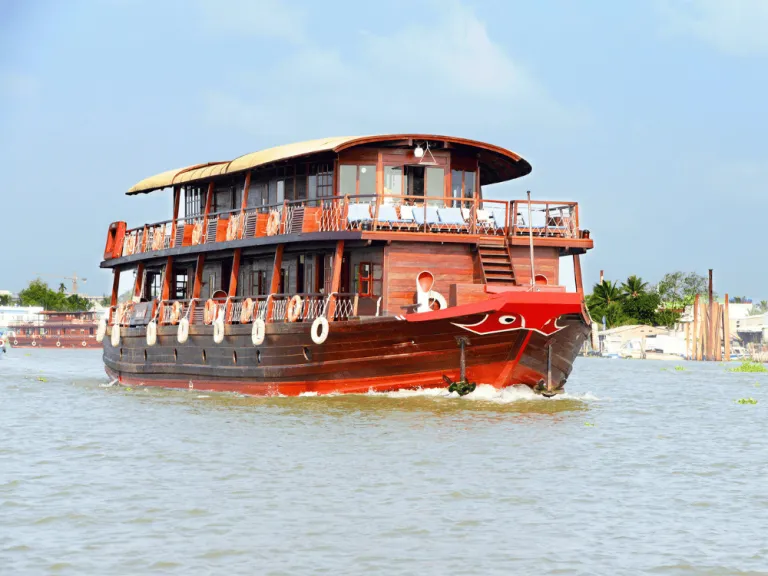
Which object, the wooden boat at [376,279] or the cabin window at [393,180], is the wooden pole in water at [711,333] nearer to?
the wooden boat at [376,279]

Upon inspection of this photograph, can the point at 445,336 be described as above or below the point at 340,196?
below

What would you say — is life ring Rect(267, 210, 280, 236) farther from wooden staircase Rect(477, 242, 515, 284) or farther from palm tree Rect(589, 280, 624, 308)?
palm tree Rect(589, 280, 624, 308)

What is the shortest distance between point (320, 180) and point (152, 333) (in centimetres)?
641

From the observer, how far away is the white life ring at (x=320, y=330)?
2128 cm

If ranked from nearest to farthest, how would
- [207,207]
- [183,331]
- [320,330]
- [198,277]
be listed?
[320,330] < [183,331] < [198,277] < [207,207]

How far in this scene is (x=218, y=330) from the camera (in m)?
24.5

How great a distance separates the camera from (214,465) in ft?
46.0

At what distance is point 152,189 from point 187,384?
6534mm

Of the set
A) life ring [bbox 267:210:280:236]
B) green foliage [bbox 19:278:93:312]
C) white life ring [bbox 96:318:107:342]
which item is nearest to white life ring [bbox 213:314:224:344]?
life ring [bbox 267:210:280:236]

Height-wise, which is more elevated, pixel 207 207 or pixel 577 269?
pixel 207 207

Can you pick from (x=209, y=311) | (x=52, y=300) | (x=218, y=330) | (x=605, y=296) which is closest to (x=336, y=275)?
(x=218, y=330)

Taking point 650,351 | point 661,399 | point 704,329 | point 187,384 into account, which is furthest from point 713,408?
point 650,351

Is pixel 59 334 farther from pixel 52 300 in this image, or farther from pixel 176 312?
pixel 176 312

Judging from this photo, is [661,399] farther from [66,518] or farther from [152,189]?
[66,518]
